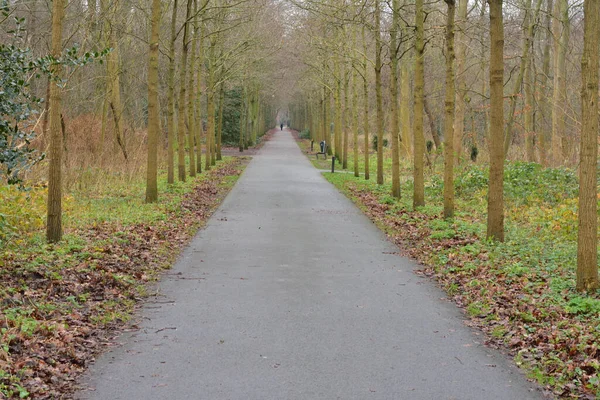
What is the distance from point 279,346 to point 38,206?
8181 mm

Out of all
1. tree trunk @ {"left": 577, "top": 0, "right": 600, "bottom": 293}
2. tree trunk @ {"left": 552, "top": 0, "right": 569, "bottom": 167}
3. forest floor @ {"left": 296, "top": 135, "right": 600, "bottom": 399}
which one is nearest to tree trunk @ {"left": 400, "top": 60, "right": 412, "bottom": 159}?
tree trunk @ {"left": 552, "top": 0, "right": 569, "bottom": 167}

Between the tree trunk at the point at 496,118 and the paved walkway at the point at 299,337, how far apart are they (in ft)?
5.84

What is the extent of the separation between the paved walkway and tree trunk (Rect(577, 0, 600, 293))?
1648 mm

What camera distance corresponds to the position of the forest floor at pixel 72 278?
5727 millimetres

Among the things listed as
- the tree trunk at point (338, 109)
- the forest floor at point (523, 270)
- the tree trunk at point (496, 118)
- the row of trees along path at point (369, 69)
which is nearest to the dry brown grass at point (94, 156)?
the row of trees along path at point (369, 69)

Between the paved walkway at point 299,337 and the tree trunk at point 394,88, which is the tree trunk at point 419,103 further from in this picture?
the paved walkway at point 299,337

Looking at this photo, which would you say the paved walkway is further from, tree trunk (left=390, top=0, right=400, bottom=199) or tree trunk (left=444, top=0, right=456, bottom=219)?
tree trunk (left=390, top=0, right=400, bottom=199)

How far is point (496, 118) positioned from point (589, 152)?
3.42m

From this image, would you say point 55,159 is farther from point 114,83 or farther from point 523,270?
point 114,83

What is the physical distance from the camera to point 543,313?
7.45 metres

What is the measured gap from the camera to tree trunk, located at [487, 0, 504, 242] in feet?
36.2

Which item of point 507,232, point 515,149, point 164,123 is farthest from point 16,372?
point 164,123

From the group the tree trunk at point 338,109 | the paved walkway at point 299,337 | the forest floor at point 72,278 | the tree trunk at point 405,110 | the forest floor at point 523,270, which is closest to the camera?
the paved walkway at point 299,337

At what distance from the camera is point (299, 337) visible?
686 cm
